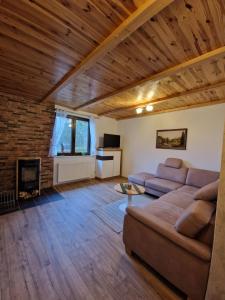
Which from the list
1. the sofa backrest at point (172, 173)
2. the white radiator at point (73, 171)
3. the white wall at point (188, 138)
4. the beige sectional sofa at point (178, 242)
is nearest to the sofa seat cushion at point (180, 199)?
the beige sectional sofa at point (178, 242)

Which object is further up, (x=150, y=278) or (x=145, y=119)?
(x=145, y=119)

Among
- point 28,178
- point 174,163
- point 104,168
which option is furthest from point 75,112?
point 174,163

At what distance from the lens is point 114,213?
8.84ft

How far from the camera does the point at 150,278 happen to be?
4.81 feet

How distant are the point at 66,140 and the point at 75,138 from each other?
309mm

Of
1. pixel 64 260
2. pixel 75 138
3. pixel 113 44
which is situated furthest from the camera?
pixel 75 138

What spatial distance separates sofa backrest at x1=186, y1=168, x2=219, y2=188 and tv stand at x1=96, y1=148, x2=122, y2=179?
2.54 m

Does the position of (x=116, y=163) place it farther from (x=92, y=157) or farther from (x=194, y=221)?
(x=194, y=221)

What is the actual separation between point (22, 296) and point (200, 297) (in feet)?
4.97

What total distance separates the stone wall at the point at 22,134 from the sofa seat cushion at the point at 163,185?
2.73 m

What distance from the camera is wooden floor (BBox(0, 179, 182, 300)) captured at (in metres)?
1.31

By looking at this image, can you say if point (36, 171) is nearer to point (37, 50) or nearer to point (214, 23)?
point (37, 50)

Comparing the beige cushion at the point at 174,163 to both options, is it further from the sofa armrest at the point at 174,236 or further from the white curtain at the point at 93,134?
the sofa armrest at the point at 174,236

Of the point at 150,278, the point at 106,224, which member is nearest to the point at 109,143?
the point at 106,224
